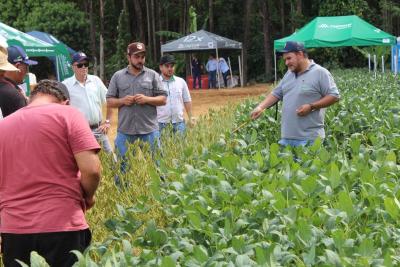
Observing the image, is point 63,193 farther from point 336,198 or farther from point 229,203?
point 336,198

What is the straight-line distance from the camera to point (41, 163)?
12.1 ft

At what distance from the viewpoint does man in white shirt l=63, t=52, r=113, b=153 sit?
740 centimetres

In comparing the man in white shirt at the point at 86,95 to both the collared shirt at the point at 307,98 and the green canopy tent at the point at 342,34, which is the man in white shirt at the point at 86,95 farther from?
the green canopy tent at the point at 342,34

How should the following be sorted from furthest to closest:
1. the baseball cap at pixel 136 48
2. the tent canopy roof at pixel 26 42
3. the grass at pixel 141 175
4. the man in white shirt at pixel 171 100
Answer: the tent canopy roof at pixel 26 42
the man in white shirt at pixel 171 100
the baseball cap at pixel 136 48
the grass at pixel 141 175

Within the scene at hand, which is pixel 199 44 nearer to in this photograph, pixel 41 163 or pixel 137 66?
pixel 137 66

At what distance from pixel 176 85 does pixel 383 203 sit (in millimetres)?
5294

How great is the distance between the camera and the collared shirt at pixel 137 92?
24.6 ft

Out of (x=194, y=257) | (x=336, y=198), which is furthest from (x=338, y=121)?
(x=194, y=257)

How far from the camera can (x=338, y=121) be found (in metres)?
7.32

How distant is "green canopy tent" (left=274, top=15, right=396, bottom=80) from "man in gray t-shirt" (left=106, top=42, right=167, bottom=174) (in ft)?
50.5

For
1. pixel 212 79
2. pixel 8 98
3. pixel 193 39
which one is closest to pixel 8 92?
pixel 8 98

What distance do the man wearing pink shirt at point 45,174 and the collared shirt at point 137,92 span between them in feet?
12.0

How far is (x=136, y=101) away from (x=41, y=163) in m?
3.72

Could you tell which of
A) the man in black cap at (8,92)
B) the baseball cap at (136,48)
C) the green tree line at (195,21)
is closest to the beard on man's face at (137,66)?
the baseball cap at (136,48)
